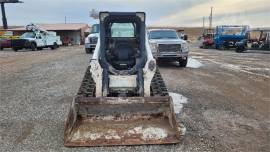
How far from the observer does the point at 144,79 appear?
766cm

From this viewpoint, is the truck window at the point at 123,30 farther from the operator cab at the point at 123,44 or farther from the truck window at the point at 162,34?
the truck window at the point at 162,34

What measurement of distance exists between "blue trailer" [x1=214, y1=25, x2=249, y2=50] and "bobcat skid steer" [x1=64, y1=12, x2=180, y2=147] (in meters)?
28.1

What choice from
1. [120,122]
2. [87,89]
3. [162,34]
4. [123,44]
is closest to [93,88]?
[87,89]

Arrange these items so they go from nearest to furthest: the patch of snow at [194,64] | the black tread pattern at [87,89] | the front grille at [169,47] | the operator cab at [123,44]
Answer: the black tread pattern at [87,89] → the operator cab at [123,44] → the front grille at [169,47] → the patch of snow at [194,64]

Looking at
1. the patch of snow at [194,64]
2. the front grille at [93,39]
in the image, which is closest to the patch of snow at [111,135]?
the patch of snow at [194,64]

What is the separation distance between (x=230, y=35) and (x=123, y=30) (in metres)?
27.4

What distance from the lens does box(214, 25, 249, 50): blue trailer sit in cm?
3492

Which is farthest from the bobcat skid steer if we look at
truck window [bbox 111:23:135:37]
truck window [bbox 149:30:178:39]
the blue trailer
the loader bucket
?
the blue trailer

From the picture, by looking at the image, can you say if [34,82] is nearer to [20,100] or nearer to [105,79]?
[20,100]

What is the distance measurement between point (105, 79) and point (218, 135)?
8.52 feet

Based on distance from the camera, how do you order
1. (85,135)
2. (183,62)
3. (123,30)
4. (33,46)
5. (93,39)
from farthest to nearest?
(33,46) < (93,39) < (183,62) < (123,30) < (85,135)

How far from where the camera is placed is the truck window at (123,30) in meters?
9.88

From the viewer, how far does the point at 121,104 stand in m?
6.76

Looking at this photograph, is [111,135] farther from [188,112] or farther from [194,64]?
[194,64]
